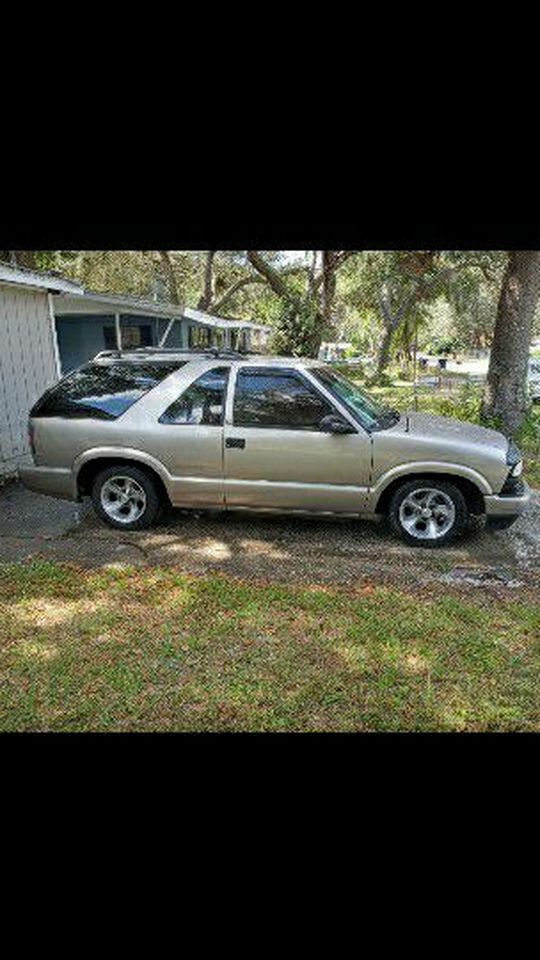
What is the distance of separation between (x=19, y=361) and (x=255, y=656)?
6.34 metres

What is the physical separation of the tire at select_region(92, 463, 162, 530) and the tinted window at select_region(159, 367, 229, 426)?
66 centimetres

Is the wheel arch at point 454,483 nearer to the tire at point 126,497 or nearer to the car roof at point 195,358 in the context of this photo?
the car roof at point 195,358

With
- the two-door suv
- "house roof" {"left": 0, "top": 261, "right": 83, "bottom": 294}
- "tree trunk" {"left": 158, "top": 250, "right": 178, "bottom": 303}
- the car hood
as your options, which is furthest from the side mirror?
"tree trunk" {"left": 158, "top": 250, "right": 178, "bottom": 303}

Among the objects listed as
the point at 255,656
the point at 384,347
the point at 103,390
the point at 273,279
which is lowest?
the point at 255,656

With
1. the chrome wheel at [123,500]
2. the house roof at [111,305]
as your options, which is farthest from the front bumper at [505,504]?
the house roof at [111,305]

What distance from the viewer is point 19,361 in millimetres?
8078

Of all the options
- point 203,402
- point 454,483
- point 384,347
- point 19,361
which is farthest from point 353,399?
point 384,347

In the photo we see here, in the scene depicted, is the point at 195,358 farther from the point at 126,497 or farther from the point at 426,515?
the point at 426,515

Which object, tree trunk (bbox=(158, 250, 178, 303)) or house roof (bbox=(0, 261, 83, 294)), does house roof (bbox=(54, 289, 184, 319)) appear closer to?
house roof (bbox=(0, 261, 83, 294))

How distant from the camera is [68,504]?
269 inches

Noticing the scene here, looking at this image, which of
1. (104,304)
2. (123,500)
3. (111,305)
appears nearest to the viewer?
(123,500)

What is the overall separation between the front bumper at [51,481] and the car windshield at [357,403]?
270 centimetres
